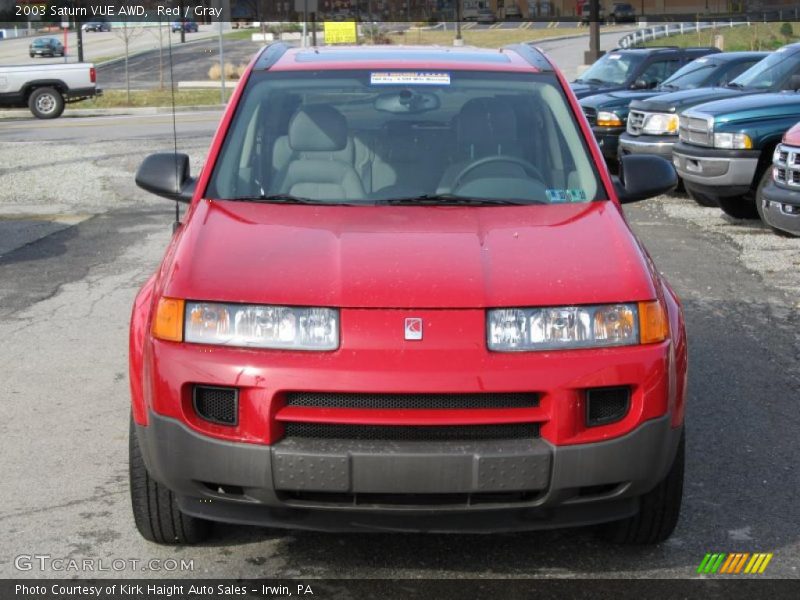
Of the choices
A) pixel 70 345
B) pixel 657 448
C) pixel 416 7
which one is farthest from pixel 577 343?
pixel 416 7

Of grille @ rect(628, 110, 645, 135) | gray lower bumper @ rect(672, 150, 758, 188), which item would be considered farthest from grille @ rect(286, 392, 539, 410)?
grille @ rect(628, 110, 645, 135)

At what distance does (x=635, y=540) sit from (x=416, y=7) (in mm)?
78284

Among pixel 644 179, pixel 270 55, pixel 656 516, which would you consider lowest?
pixel 656 516

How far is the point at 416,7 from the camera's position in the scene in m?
80.1

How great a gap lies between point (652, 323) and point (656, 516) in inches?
29.7

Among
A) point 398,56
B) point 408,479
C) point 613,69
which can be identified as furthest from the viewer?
point 613,69

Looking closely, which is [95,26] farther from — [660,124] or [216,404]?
[216,404]

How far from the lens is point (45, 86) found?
29.8m

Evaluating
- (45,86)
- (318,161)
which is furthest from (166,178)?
(45,86)

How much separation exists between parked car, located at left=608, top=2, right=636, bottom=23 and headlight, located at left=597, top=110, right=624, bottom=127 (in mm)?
77992

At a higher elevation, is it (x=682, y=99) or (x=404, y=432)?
(x=682, y=99)

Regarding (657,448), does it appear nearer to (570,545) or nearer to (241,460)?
(570,545)

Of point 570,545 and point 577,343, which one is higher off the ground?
point 577,343

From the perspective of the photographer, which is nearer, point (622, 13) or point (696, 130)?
point (696, 130)
